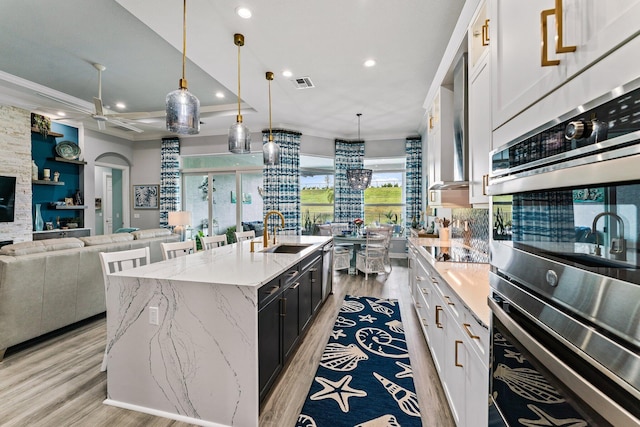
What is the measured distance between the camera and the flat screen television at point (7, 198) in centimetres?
484

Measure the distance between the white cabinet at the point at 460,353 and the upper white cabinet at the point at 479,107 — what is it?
0.71m

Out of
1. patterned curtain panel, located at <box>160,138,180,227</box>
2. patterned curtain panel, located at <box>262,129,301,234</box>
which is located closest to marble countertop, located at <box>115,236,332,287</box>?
patterned curtain panel, located at <box>262,129,301,234</box>

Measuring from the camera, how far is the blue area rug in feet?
6.07

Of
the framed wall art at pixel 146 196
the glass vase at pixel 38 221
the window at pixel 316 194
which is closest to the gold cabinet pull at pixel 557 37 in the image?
the window at pixel 316 194

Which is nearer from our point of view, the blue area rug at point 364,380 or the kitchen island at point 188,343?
the kitchen island at point 188,343

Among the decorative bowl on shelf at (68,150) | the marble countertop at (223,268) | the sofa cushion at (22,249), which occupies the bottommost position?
the marble countertop at (223,268)

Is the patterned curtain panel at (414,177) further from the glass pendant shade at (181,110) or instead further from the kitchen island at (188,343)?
the glass pendant shade at (181,110)

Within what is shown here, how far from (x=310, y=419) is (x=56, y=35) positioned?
186 inches

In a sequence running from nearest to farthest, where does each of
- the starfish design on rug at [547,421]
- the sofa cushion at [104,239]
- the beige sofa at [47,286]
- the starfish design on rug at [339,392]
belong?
the starfish design on rug at [547,421] < the starfish design on rug at [339,392] < the beige sofa at [47,286] < the sofa cushion at [104,239]

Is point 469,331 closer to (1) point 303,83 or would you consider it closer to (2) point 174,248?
(2) point 174,248

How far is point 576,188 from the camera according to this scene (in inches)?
24.5

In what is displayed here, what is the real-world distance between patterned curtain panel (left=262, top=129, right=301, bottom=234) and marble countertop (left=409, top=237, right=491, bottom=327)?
14.1 ft

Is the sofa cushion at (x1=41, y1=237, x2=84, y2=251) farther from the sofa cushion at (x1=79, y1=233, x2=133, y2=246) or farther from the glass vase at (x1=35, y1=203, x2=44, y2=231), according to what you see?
the glass vase at (x1=35, y1=203, x2=44, y2=231)

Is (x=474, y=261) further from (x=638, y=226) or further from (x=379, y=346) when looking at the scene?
(x=638, y=226)
